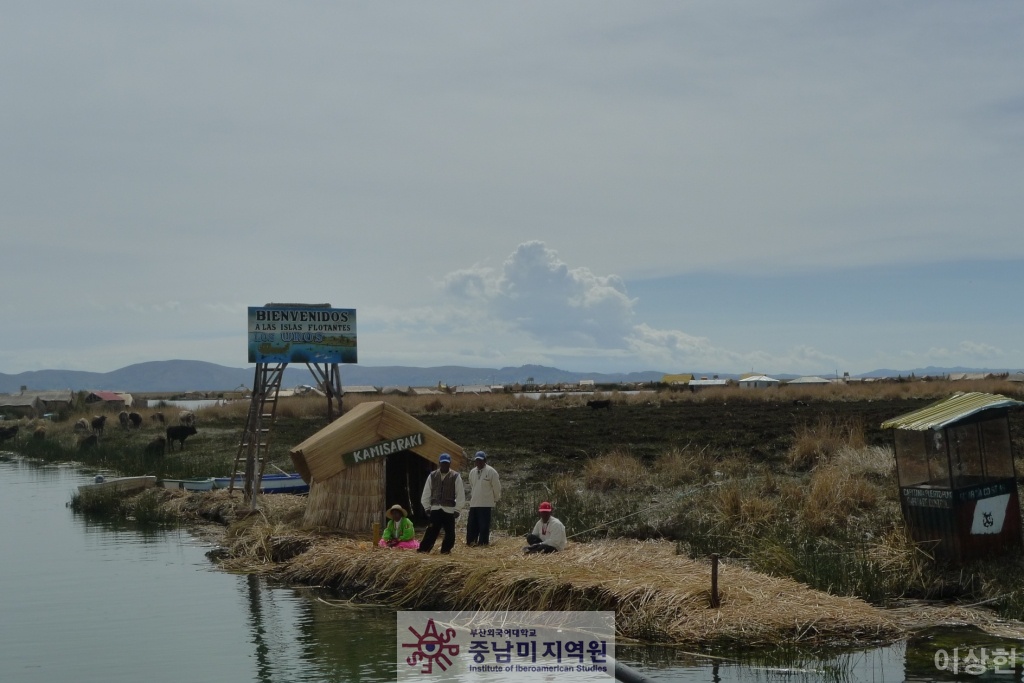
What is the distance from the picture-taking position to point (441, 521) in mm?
18094

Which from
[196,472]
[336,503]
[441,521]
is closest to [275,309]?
[336,503]

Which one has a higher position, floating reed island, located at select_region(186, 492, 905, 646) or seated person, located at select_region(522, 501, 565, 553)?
seated person, located at select_region(522, 501, 565, 553)

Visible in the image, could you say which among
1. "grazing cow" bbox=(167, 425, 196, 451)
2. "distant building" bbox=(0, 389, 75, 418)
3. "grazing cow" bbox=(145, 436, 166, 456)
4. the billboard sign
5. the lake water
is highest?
the billboard sign

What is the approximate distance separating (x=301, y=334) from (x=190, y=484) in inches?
320

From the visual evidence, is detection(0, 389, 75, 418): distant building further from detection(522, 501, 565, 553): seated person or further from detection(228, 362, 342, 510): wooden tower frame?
detection(522, 501, 565, 553): seated person

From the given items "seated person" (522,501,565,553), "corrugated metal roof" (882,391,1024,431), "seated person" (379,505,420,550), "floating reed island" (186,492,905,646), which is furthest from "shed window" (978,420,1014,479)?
"seated person" (379,505,420,550)

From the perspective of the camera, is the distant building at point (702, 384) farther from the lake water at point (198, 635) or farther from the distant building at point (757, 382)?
the lake water at point (198, 635)

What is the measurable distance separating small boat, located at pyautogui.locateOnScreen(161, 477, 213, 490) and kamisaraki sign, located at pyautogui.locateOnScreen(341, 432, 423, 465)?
37.4 feet

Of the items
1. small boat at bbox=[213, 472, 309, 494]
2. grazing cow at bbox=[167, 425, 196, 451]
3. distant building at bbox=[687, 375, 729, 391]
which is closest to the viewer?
small boat at bbox=[213, 472, 309, 494]

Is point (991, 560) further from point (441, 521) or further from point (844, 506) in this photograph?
point (441, 521)

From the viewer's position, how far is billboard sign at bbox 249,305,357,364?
25250 millimetres

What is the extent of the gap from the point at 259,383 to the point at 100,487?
9.40m

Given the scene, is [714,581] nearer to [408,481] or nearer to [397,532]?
[397,532]

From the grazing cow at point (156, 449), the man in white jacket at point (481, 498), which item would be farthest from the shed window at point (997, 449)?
the grazing cow at point (156, 449)
